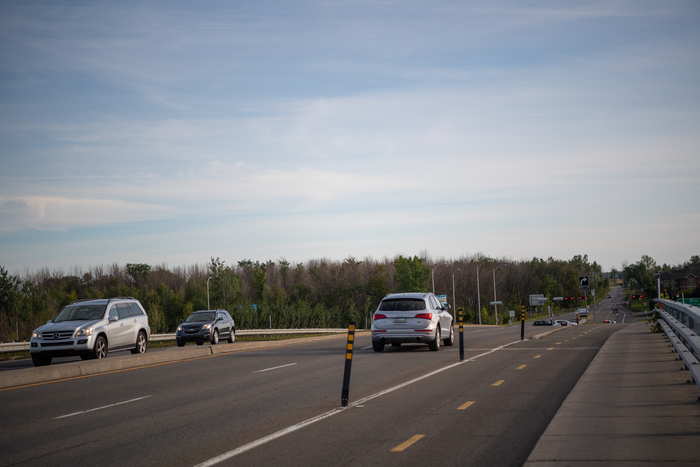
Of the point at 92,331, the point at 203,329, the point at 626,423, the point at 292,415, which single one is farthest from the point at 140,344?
the point at 626,423

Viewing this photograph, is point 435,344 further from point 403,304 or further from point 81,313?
point 81,313

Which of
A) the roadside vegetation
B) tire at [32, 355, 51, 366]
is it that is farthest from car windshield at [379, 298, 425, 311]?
the roadside vegetation

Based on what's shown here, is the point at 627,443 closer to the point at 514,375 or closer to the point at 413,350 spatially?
the point at 514,375

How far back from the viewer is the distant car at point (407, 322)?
62.6 feet

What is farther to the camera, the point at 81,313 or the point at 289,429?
the point at 81,313

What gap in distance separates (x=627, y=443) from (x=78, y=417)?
758 centimetres

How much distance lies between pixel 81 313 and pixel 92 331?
1471 mm

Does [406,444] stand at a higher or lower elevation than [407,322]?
lower

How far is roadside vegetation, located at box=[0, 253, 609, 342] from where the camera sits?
68.8 metres

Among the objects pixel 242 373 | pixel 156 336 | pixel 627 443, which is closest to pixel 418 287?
pixel 156 336

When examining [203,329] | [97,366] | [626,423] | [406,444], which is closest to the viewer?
[406,444]

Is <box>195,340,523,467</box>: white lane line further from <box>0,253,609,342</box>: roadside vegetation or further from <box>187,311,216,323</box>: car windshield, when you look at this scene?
<box>0,253,609,342</box>: roadside vegetation

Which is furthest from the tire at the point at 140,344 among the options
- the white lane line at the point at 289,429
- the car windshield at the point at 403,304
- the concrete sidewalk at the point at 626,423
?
the concrete sidewalk at the point at 626,423

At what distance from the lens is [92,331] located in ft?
59.8
